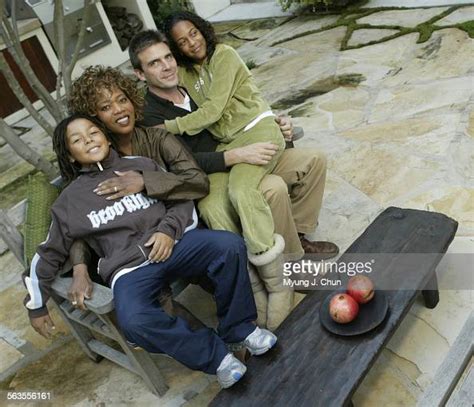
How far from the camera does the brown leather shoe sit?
9.69 ft

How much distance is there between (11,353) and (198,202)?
4.76 ft

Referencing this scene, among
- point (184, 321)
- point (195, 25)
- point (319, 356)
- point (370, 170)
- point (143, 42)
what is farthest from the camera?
point (370, 170)

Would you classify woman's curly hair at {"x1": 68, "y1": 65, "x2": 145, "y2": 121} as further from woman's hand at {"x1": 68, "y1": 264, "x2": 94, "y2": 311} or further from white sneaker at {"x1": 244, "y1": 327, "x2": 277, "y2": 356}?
white sneaker at {"x1": 244, "y1": 327, "x2": 277, "y2": 356}

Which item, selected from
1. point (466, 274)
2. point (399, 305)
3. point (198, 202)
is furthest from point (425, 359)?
point (198, 202)

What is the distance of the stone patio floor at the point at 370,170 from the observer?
2.42 metres

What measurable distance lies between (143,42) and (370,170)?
183 centimetres

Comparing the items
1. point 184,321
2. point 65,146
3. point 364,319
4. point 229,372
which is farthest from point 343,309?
point 65,146

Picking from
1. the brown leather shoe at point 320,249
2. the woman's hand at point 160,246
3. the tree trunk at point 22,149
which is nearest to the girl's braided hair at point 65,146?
the woman's hand at point 160,246

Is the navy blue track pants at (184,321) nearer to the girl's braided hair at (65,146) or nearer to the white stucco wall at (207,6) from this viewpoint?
the girl's braided hair at (65,146)

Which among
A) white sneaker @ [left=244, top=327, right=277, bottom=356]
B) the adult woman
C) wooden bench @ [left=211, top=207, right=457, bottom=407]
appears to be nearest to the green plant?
the adult woman

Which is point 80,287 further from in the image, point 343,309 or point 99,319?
point 343,309

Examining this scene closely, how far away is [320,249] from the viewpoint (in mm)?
2975

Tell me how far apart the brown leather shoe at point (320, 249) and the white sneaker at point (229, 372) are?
1.06 metres

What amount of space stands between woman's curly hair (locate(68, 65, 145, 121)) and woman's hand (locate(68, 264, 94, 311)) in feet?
2.45
